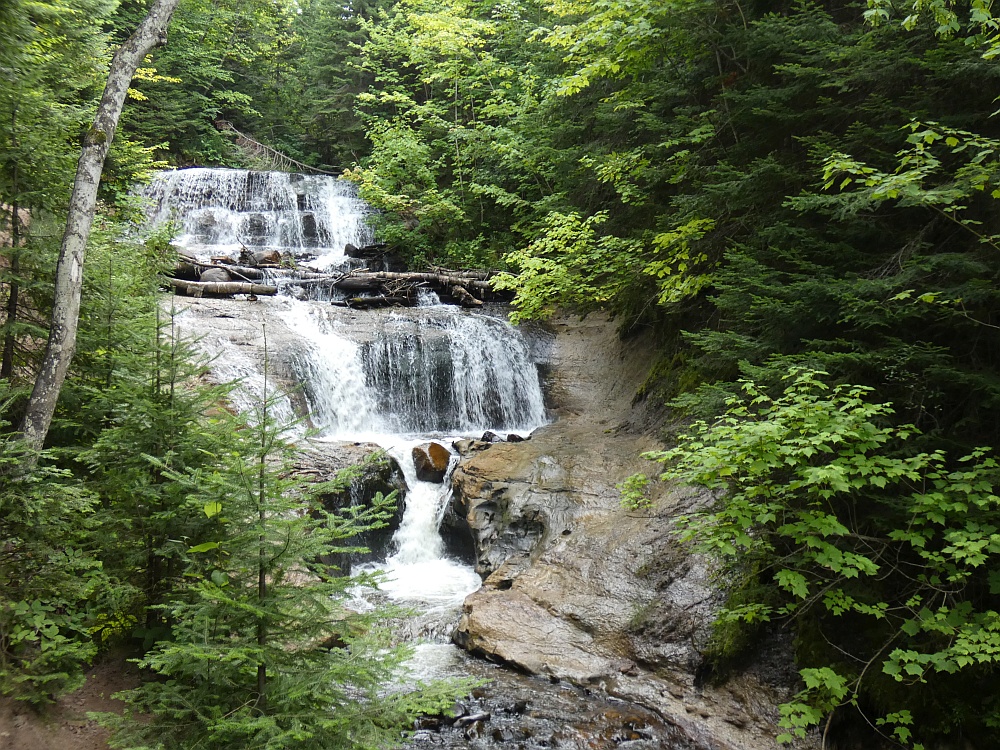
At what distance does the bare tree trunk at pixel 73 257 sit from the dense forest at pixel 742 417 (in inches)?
8.0

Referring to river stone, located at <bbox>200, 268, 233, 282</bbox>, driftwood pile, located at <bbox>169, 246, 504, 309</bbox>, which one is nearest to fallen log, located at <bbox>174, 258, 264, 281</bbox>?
driftwood pile, located at <bbox>169, 246, 504, 309</bbox>

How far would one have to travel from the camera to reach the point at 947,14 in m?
3.33

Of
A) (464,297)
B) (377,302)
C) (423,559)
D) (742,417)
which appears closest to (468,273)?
(464,297)

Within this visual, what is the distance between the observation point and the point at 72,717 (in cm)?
369

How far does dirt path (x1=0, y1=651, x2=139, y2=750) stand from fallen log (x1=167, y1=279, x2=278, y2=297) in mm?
9412

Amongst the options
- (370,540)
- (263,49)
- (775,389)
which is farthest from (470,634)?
(263,49)

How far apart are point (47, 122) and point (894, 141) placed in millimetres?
6763

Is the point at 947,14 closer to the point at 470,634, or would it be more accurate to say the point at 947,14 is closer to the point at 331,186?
the point at 470,634

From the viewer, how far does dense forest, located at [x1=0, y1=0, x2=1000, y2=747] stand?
3391mm

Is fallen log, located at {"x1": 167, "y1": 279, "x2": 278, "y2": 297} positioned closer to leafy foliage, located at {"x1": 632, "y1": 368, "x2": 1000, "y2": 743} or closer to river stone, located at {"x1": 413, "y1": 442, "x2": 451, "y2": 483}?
river stone, located at {"x1": 413, "y1": 442, "x2": 451, "y2": 483}

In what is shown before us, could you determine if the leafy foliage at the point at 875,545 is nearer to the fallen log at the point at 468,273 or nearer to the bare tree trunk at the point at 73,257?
the bare tree trunk at the point at 73,257

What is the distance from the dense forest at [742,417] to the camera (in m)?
3.39

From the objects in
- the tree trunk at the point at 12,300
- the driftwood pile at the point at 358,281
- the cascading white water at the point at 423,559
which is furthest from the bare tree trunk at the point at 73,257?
the driftwood pile at the point at 358,281

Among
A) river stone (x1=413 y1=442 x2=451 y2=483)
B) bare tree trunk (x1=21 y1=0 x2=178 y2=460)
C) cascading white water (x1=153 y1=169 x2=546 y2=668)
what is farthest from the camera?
river stone (x1=413 y1=442 x2=451 y2=483)
